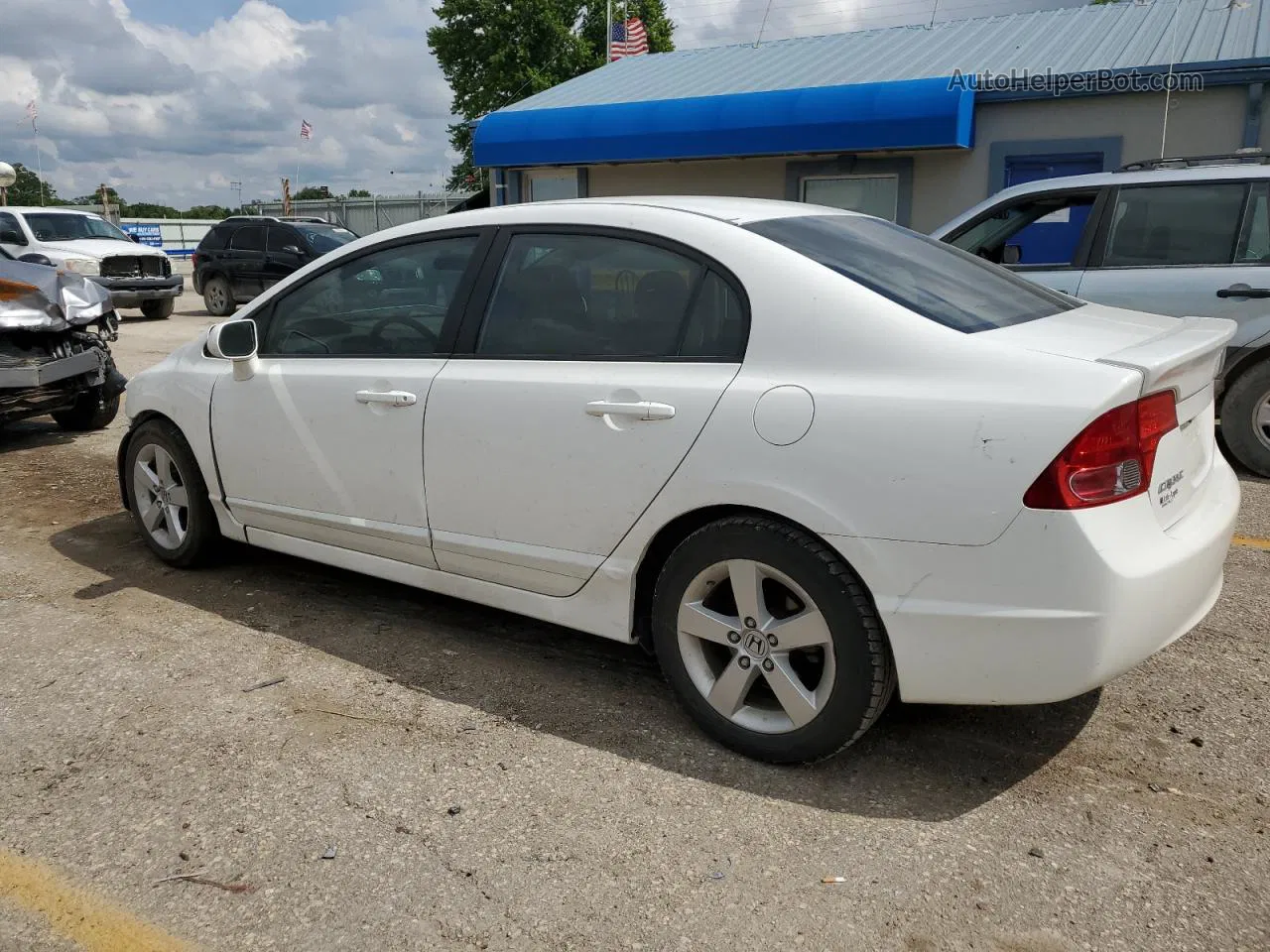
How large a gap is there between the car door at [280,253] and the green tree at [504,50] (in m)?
25.0

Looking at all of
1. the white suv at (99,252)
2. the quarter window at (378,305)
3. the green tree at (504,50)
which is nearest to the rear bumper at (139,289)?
the white suv at (99,252)

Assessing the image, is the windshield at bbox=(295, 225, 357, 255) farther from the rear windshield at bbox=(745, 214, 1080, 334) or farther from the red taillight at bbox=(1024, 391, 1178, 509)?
the red taillight at bbox=(1024, 391, 1178, 509)

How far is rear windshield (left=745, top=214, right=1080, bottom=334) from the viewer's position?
2969 mm

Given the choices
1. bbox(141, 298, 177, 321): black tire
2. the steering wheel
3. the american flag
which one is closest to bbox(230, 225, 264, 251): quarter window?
bbox(141, 298, 177, 321): black tire

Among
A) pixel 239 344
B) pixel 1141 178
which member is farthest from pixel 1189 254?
pixel 239 344

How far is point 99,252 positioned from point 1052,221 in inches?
587

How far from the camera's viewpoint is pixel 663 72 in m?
17.9

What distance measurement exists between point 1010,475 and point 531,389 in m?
1.49

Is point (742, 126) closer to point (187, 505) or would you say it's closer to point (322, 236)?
point (322, 236)

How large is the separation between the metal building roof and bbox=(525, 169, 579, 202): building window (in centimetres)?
105

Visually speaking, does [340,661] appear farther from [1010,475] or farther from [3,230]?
[3,230]

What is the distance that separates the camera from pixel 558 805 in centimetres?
284

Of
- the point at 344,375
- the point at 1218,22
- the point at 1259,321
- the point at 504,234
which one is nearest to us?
the point at 504,234

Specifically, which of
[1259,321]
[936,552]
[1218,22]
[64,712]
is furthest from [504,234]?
[1218,22]
